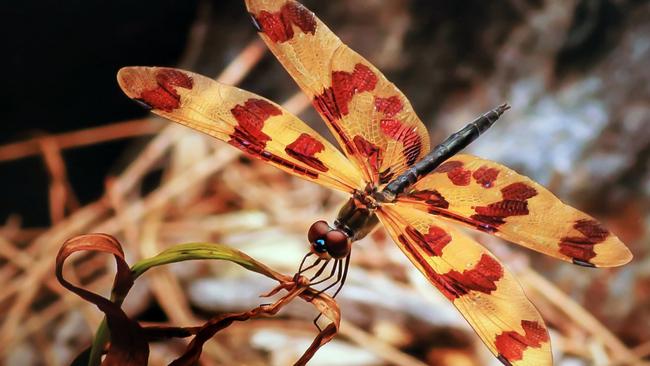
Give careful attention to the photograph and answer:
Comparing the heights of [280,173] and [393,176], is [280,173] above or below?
below

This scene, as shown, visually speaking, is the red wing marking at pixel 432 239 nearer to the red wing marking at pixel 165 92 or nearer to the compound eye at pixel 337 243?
the compound eye at pixel 337 243

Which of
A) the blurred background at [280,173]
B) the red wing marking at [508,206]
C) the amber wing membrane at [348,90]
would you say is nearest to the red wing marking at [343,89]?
the amber wing membrane at [348,90]

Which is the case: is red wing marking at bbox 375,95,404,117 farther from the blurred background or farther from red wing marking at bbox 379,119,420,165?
the blurred background

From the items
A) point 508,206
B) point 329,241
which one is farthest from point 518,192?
point 329,241

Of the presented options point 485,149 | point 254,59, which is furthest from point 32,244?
point 485,149

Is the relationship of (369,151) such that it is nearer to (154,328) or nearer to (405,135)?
(405,135)

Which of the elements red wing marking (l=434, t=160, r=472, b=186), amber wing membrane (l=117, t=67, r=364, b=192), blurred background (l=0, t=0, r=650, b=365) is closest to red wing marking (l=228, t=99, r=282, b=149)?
amber wing membrane (l=117, t=67, r=364, b=192)

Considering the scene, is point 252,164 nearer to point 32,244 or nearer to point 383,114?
point 32,244
